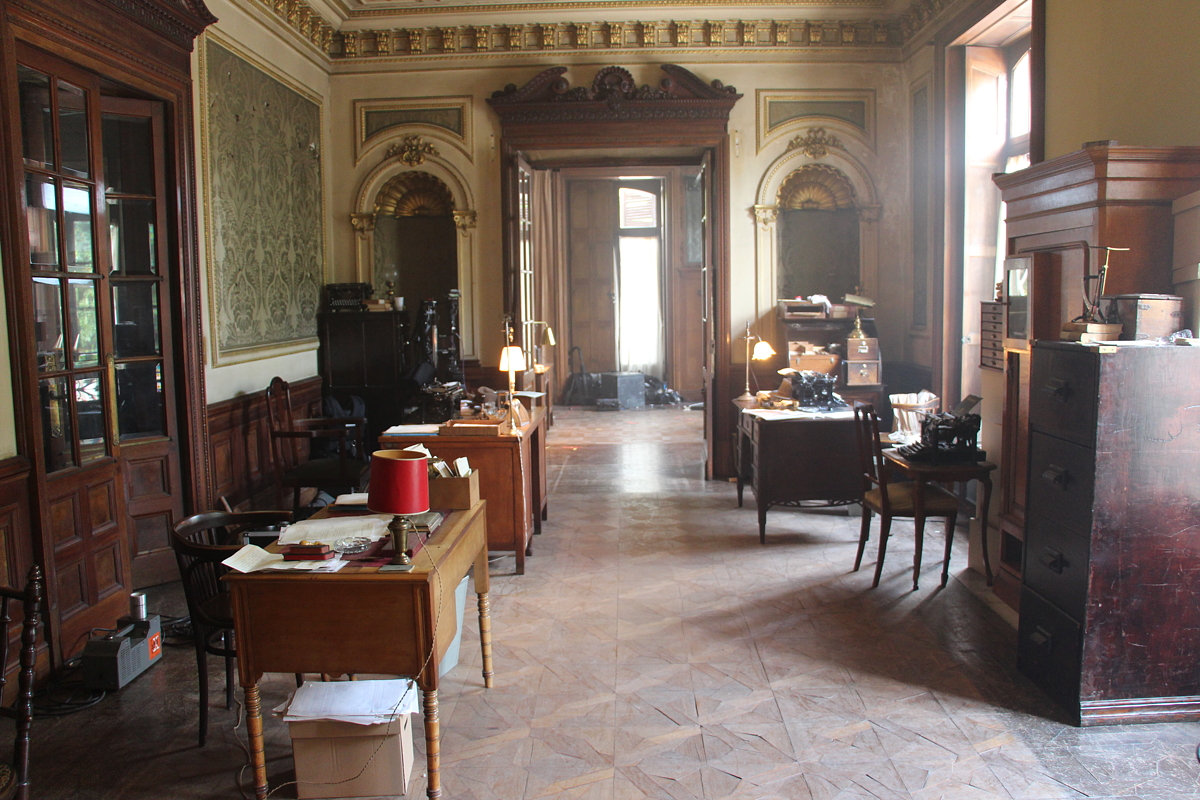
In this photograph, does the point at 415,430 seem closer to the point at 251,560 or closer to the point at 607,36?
the point at 251,560

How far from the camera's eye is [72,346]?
4191 millimetres

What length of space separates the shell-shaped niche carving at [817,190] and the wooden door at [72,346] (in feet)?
18.6

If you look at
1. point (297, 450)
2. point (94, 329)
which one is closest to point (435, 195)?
point (297, 450)

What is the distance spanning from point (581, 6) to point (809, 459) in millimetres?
4444

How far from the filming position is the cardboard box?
9.70 ft

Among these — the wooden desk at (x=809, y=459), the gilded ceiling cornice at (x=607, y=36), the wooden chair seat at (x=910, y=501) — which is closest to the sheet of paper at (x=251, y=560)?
the wooden chair seat at (x=910, y=501)

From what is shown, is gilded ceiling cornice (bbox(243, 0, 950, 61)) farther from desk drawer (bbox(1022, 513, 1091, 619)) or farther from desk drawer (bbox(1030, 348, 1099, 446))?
desk drawer (bbox(1022, 513, 1091, 619))

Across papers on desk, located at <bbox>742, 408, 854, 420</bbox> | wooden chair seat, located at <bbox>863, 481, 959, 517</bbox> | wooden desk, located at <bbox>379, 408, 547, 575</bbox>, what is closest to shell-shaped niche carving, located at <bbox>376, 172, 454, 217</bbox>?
wooden desk, located at <bbox>379, 408, 547, 575</bbox>

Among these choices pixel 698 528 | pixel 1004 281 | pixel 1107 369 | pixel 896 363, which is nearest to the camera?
pixel 1107 369

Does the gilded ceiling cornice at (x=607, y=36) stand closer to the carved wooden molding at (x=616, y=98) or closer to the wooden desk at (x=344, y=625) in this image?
the carved wooden molding at (x=616, y=98)

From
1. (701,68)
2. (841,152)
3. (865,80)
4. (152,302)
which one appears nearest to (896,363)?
(841,152)

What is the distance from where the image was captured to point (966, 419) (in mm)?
4926

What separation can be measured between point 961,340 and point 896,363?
1044 millimetres

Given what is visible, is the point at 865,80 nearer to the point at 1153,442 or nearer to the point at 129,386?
the point at 1153,442
